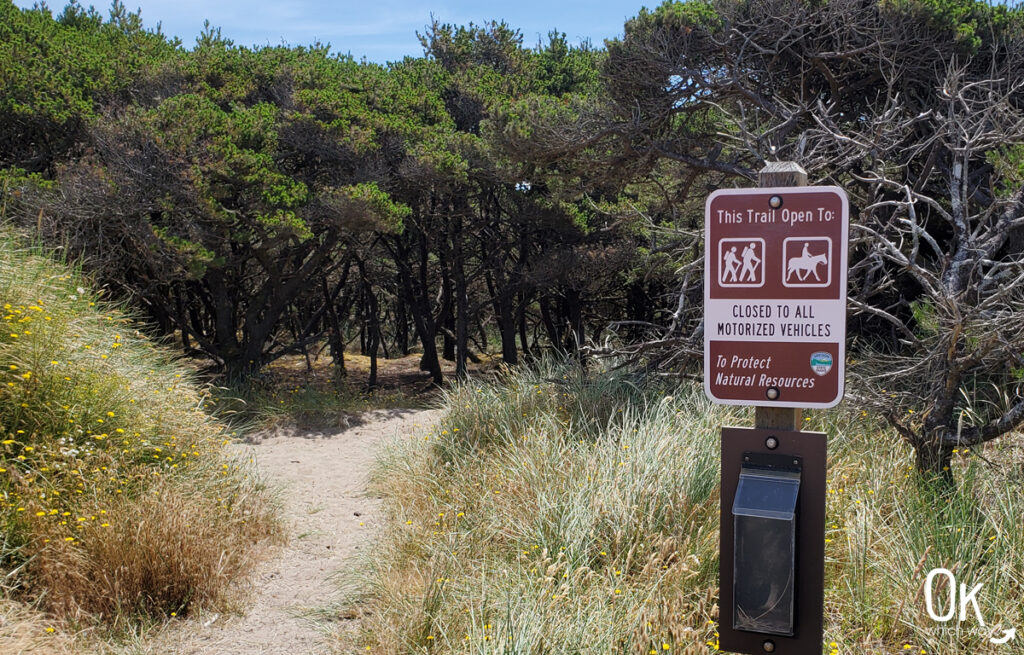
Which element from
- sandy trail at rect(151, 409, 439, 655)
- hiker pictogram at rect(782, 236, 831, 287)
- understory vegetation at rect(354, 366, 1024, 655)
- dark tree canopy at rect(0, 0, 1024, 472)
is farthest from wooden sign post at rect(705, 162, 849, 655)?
sandy trail at rect(151, 409, 439, 655)

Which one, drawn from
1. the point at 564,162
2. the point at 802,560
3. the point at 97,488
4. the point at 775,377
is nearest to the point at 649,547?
the point at 802,560

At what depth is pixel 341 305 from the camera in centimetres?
1970

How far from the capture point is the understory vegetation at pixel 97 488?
449cm

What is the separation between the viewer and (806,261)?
241cm

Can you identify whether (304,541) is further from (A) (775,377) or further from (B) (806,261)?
(B) (806,261)

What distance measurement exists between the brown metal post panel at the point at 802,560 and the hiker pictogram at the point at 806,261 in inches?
18.4

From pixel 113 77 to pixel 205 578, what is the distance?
9.26 metres

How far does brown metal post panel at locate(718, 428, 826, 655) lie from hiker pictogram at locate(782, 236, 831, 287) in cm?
47

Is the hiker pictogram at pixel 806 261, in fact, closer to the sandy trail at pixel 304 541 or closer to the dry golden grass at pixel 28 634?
the sandy trail at pixel 304 541

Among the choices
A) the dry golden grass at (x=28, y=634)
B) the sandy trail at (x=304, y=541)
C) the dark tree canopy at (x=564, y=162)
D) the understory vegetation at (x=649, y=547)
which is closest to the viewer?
the understory vegetation at (x=649, y=547)

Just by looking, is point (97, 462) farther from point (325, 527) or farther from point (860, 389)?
point (860, 389)

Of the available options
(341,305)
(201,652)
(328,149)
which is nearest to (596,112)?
(328,149)

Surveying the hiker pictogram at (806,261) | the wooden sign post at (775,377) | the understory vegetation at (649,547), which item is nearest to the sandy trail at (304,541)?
the understory vegetation at (649,547)

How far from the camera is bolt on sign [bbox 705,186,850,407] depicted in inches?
94.1
